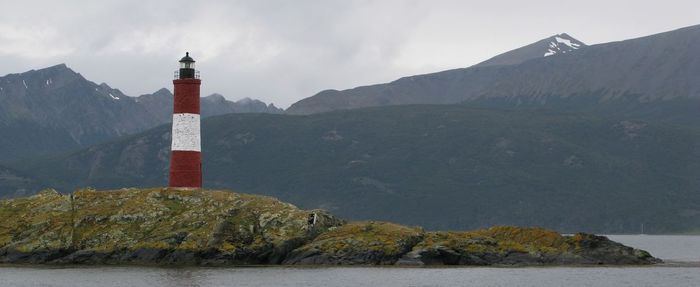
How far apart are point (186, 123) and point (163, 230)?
10586 mm

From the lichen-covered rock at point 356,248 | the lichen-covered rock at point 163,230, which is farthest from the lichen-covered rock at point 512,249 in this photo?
the lichen-covered rock at point 163,230

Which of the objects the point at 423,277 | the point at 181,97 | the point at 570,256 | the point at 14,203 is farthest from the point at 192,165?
the point at 570,256

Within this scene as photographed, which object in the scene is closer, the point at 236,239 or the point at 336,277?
the point at 336,277

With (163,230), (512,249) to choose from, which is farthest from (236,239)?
(512,249)

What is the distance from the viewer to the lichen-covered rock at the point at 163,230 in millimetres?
106500

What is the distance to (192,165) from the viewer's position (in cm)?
11288

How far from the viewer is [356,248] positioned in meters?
106

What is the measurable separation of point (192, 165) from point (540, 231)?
111 feet

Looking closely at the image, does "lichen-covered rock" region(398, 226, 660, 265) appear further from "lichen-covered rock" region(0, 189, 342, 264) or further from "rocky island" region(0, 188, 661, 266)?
"lichen-covered rock" region(0, 189, 342, 264)

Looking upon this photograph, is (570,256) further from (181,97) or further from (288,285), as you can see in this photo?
(181,97)

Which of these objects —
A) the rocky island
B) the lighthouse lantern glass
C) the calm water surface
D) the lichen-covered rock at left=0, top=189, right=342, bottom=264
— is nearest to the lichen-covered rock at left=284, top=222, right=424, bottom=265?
the rocky island

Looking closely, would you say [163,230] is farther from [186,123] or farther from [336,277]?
[336,277]

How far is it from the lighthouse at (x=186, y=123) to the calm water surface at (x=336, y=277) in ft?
42.5

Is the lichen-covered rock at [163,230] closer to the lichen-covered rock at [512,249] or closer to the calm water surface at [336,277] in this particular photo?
the calm water surface at [336,277]
